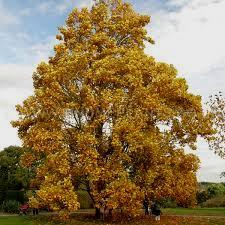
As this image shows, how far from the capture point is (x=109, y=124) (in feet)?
119

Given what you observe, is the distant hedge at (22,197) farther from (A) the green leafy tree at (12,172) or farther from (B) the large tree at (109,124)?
(B) the large tree at (109,124)

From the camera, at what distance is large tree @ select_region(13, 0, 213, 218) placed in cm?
3369

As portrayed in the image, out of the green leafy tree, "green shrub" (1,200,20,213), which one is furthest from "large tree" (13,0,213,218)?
the green leafy tree

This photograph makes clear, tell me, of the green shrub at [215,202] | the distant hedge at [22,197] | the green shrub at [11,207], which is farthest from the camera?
the green shrub at [215,202]

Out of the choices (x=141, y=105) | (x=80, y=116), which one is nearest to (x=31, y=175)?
(x=80, y=116)

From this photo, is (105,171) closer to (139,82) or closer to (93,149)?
(93,149)

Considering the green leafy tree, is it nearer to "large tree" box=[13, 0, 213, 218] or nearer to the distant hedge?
the distant hedge

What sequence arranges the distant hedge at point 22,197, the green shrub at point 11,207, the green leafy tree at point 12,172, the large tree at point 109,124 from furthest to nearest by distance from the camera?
the green leafy tree at point 12,172 → the distant hedge at point 22,197 → the green shrub at point 11,207 → the large tree at point 109,124

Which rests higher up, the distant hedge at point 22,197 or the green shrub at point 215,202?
the distant hedge at point 22,197

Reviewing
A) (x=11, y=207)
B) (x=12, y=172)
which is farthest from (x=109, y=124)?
(x=12, y=172)

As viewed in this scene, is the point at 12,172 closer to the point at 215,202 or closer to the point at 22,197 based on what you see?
the point at 22,197

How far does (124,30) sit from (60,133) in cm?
1065

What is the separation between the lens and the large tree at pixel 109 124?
1326 inches

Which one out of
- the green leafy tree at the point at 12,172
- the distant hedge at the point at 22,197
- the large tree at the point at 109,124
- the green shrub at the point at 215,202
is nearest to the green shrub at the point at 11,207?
the distant hedge at the point at 22,197
